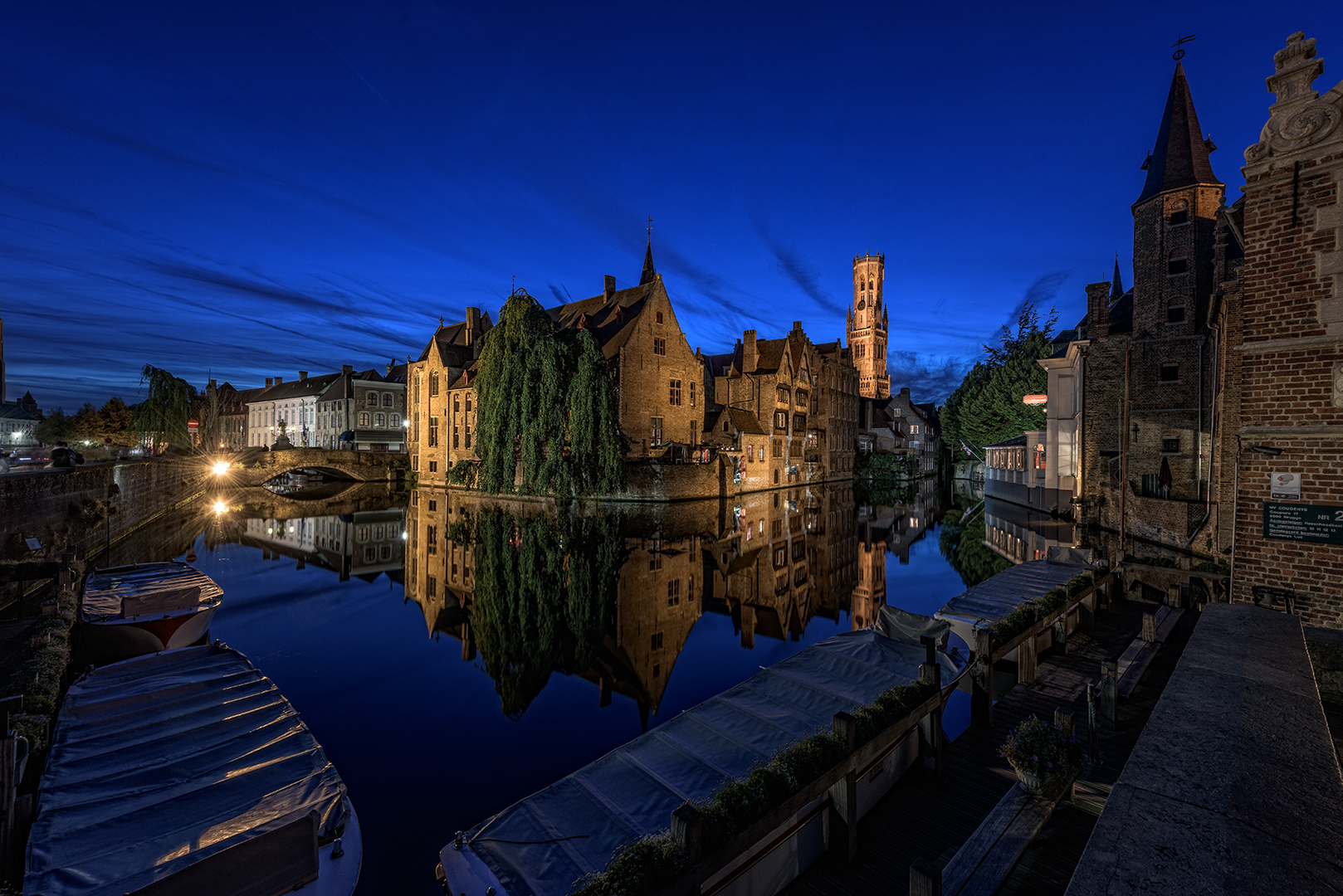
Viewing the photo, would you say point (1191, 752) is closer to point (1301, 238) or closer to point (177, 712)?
point (1301, 238)

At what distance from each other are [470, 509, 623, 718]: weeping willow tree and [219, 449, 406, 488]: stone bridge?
39.6 meters

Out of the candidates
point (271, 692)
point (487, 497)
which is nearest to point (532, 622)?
point (271, 692)

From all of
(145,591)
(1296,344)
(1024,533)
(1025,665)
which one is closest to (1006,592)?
(1025,665)

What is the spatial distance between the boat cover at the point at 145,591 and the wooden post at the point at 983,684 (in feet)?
53.6

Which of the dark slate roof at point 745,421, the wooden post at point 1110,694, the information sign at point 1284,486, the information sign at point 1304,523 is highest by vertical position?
the dark slate roof at point 745,421

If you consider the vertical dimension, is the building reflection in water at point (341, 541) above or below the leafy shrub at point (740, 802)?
below

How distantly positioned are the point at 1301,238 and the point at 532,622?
16883 mm

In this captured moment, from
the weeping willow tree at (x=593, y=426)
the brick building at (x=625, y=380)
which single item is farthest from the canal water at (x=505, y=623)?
the brick building at (x=625, y=380)

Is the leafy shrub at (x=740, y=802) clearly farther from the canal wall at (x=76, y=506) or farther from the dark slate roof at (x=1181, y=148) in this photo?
the dark slate roof at (x=1181, y=148)

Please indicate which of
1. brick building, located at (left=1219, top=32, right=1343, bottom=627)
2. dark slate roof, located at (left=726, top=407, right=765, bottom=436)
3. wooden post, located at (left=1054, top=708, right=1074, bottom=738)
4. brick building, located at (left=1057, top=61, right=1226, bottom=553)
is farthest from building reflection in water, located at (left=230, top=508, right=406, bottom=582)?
brick building, located at (left=1057, top=61, right=1226, bottom=553)

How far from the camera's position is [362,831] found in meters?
7.30

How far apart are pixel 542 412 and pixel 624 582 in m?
20.7

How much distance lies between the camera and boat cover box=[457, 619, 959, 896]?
16.1ft

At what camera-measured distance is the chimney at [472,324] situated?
213 feet
